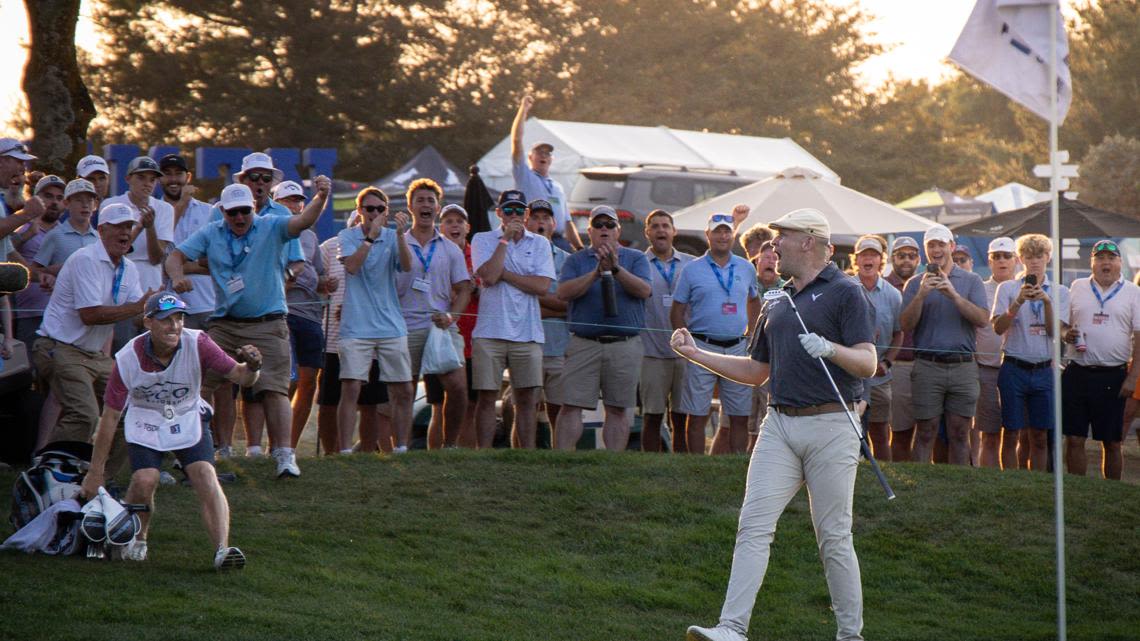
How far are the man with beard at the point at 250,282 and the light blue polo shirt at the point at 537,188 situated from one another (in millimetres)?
4027

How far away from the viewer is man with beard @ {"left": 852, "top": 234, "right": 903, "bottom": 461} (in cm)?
1286

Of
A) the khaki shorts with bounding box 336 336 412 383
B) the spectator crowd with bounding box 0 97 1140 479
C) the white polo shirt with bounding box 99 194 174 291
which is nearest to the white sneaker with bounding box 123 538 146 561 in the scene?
the spectator crowd with bounding box 0 97 1140 479

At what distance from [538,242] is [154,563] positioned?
497cm

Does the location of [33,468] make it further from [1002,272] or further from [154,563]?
[1002,272]

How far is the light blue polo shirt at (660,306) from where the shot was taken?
42.1ft

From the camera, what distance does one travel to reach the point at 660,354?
1283 centimetres

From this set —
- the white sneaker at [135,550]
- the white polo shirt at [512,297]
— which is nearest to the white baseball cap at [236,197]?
the white polo shirt at [512,297]

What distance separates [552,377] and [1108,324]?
4809mm

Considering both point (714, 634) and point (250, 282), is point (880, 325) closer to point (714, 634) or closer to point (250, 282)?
point (250, 282)

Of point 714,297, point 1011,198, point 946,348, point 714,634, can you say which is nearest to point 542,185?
point 714,297

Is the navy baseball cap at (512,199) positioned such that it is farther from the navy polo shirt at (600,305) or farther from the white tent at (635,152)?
the white tent at (635,152)

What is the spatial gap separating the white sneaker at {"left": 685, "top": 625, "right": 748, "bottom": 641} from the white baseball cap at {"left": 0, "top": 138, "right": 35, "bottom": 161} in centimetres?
675

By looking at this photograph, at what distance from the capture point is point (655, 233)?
43.5 ft

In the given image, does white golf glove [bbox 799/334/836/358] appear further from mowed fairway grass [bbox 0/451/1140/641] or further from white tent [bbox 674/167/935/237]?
white tent [bbox 674/167/935/237]
